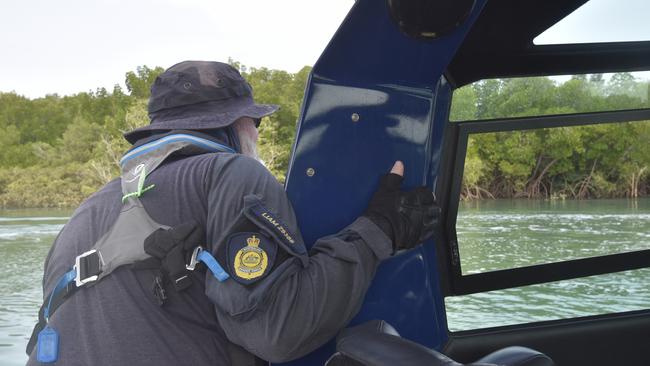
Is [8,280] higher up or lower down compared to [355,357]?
lower down

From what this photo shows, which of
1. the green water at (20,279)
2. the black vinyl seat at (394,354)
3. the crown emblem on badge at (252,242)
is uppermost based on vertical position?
the crown emblem on badge at (252,242)

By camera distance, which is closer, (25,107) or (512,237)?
(512,237)

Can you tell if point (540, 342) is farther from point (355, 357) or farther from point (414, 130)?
point (355, 357)

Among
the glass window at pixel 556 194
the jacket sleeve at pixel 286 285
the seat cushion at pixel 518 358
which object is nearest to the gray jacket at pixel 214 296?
the jacket sleeve at pixel 286 285

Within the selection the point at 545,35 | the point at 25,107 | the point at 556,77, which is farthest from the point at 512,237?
the point at 25,107

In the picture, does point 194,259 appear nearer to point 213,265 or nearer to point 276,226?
point 213,265

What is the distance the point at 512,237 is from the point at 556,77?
802mm

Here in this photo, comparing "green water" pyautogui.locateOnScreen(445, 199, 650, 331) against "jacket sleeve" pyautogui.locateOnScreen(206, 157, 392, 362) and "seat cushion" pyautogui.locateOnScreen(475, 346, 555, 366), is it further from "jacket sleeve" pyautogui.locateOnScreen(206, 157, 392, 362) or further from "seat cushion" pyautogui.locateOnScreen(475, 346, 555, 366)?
"seat cushion" pyautogui.locateOnScreen(475, 346, 555, 366)

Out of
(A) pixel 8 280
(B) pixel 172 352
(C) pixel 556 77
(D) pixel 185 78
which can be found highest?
(C) pixel 556 77

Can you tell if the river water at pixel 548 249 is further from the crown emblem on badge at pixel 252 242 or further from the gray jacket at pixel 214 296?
the crown emblem on badge at pixel 252 242

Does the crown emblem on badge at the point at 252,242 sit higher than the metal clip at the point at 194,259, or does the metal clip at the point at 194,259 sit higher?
the crown emblem on badge at the point at 252,242

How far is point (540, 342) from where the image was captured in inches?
94.1

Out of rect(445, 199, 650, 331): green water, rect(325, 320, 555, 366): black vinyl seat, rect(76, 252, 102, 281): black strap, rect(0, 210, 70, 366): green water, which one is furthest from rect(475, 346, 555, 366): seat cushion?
rect(0, 210, 70, 366): green water

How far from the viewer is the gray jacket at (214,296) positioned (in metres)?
1.32
